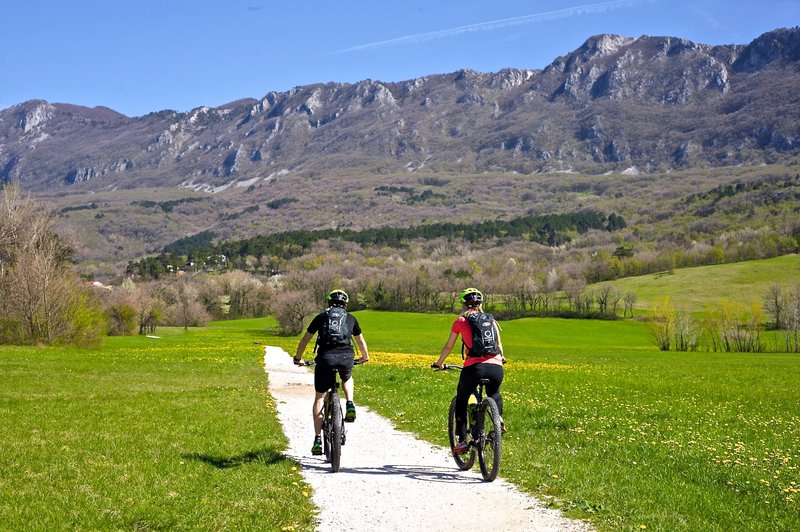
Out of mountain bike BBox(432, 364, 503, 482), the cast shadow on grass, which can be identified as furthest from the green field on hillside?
the cast shadow on grass

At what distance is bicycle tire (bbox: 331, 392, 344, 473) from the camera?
37.1ft

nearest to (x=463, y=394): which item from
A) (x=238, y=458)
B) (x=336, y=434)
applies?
(x=336, y=434)

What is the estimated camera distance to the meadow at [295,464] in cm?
868

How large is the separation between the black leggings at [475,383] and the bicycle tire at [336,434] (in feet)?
6.80

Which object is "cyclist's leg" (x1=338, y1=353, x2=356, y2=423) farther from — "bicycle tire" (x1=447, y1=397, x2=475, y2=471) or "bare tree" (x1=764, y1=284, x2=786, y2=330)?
"bare tree" (x1=764, y1=284, x2=786, y2=330)

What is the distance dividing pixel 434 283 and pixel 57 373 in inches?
5060

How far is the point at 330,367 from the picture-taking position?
11672 millimetres

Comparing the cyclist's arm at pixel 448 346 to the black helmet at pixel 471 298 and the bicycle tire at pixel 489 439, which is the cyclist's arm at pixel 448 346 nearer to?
the black helmet at pixel 471 298

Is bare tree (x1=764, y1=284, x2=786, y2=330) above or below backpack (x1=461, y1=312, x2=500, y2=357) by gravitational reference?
below

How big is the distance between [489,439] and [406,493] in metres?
1.74

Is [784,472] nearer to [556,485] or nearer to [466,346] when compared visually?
[556,485]

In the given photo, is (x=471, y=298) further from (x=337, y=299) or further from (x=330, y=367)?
(x=330, y=367)

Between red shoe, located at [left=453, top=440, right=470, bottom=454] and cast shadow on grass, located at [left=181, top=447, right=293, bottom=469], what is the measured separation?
118 inches

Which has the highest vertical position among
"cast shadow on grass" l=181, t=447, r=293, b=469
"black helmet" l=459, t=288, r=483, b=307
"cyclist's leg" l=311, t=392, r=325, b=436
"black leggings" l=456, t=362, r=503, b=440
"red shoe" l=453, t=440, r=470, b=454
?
"black helmet" l=459, t=288, r=483, b=307
